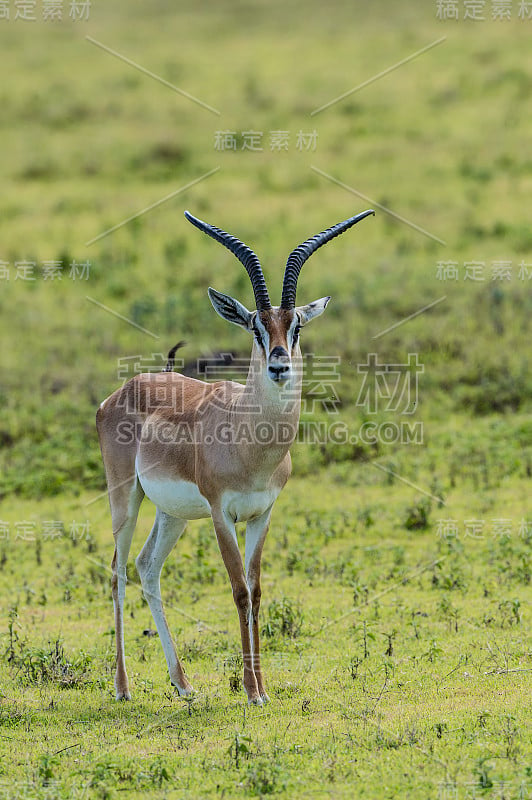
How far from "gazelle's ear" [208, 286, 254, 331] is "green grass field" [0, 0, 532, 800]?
244 cm

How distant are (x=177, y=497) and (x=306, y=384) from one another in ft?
24.6

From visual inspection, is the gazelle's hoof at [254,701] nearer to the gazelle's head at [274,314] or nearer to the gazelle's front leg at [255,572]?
the gazelle's front leg at [255,572]

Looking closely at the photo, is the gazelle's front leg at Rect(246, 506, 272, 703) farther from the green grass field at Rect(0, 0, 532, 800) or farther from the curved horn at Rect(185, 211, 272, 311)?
the curved horn at Rect(185, 211, 272, 311)

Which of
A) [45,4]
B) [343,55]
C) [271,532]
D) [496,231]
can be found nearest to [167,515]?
[271,532]

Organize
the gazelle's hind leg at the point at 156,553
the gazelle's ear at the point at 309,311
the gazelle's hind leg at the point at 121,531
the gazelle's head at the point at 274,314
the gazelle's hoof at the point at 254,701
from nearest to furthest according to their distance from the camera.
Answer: the gazelle's head at the point at 274,314, the gazelle's hoof at the point at 254,701, the gazelle's ear at the point at 309,311, the gazelle's hind leg at the point at 121,531, the gazelle's hind leg at the point at 156,553

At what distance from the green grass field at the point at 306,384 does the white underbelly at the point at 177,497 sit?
119 centimetres

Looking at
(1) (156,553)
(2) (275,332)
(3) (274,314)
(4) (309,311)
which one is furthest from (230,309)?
(1) (156,553)

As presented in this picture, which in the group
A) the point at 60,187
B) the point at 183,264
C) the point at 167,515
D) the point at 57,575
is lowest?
the point at 57,575

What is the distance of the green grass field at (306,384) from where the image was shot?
20.3 ft

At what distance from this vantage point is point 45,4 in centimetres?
2670

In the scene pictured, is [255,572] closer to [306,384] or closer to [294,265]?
[294,265]

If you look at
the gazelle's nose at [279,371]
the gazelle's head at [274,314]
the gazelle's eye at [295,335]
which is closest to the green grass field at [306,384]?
the gazelle's nose at [279,371]

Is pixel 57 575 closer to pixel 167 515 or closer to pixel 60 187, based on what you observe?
pixel 167 515

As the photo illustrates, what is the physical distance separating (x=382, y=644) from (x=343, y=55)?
24.6 meters
